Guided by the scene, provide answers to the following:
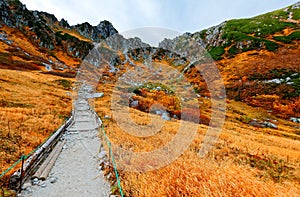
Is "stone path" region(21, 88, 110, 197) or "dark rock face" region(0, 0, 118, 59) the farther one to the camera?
"dark rock face" region(0, 0, 118, 59)

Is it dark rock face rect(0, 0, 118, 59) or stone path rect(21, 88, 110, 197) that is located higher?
dark rock face rect(0, 0, 118, 59)

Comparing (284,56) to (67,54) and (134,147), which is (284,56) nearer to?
(134,147)

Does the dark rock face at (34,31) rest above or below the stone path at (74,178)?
above

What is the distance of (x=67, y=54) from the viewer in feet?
396

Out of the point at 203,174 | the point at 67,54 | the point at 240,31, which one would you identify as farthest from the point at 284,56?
the point at 67,54

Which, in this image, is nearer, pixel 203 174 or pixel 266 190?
pixel 266 190

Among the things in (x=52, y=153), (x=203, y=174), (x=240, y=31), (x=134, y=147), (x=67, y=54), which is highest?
(x=240, y=31)

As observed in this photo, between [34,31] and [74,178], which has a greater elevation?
[34,31]

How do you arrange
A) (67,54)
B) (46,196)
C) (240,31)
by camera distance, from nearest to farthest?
(46,196) < (240,31) < (67,54)

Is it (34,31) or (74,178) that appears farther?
(34,31)

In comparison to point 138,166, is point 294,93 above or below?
above

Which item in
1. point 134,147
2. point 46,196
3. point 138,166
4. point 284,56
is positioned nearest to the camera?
point 46,196

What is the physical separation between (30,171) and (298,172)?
10161mm

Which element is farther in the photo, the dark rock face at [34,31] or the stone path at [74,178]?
the dark rock face at [34,31]
